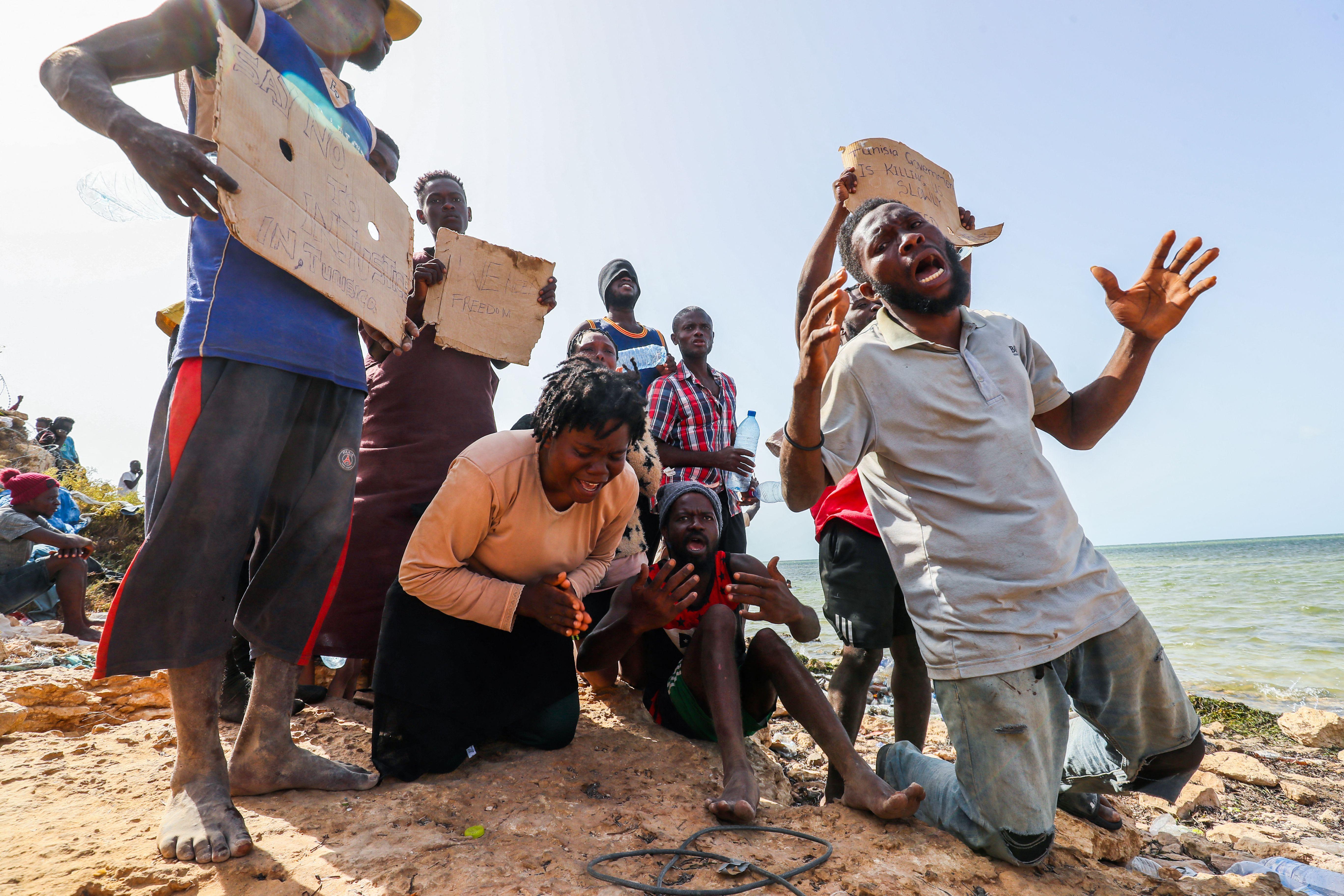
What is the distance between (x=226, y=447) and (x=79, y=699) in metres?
2.28

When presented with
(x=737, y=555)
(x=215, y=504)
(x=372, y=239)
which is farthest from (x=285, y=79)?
(x=737, y=555)

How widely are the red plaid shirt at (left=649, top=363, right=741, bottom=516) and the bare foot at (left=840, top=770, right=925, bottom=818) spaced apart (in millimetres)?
1980

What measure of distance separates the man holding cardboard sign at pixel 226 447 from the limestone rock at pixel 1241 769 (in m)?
4.06

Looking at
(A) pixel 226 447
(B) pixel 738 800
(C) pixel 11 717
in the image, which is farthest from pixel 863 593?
(C) pixel 11 717

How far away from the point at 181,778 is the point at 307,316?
1.34m

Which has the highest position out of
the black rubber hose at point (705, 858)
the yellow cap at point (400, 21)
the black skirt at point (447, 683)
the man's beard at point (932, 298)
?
the yellow cap at point (400, 21)

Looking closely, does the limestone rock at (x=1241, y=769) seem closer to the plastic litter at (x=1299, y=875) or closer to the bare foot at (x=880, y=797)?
the plastic litter at (x=1299, y=875)

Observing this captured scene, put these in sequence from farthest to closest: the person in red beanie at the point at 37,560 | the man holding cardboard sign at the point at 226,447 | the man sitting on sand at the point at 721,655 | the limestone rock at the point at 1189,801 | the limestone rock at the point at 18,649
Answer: the person in red beanie at the point at 37,560
the limestone rock at the point at 18,649
the limestone rock at the point at 1189,801
the man sitting on sand at the point at 721,655
the man holding cardboard sign at the point at 226,447

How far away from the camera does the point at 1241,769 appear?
3.49 metres

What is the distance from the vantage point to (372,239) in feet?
7.89

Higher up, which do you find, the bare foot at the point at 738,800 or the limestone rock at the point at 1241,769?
the bare foot at the point at 738,800

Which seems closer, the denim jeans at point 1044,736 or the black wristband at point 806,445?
the denim jeans at point 1044,736

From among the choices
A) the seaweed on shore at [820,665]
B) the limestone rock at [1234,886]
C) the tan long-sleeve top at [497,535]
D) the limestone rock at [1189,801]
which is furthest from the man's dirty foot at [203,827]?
the seaweed on shore at [820,665]

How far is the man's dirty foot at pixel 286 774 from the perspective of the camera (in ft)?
6.81
